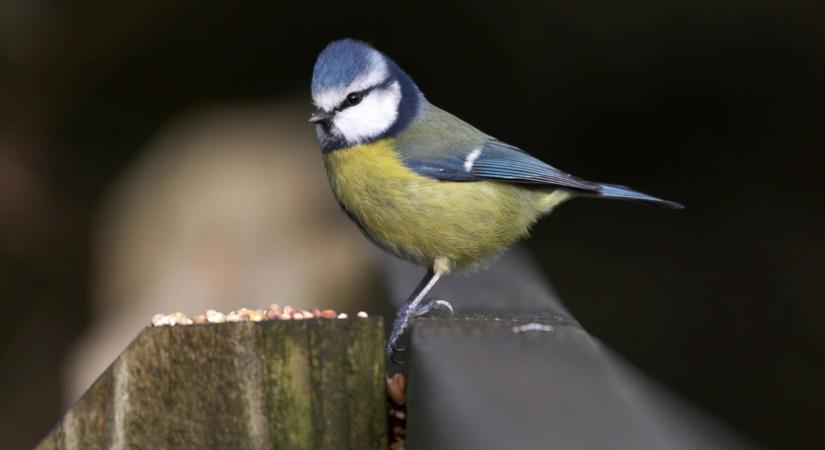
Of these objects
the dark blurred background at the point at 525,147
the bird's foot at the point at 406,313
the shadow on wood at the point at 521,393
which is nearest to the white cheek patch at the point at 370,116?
the bird's foot at the point at 406,313

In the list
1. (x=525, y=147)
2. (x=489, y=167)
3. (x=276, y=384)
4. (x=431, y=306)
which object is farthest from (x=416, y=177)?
(x=525, y=147)

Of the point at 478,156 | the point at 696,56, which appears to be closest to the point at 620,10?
the point at 696,56

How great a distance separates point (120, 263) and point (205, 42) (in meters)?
0.93

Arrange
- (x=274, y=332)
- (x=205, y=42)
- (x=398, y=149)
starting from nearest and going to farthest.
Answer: (x=274, y=332), (x=398, y=149), (x=205, y=42)

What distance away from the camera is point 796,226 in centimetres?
383

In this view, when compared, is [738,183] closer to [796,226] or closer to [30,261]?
[796,226]

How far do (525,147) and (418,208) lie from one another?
66.7 inches

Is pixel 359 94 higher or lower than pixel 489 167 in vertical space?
higher

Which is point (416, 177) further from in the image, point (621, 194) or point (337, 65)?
point (621, 194)

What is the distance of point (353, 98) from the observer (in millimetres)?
2568

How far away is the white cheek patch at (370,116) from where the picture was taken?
8.42 feet

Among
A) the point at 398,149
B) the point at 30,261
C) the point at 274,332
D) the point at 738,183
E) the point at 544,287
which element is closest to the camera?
the point at 274,332

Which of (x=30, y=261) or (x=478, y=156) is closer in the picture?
(x=478, y=156)

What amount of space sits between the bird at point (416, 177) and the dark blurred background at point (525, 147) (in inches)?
31.7
